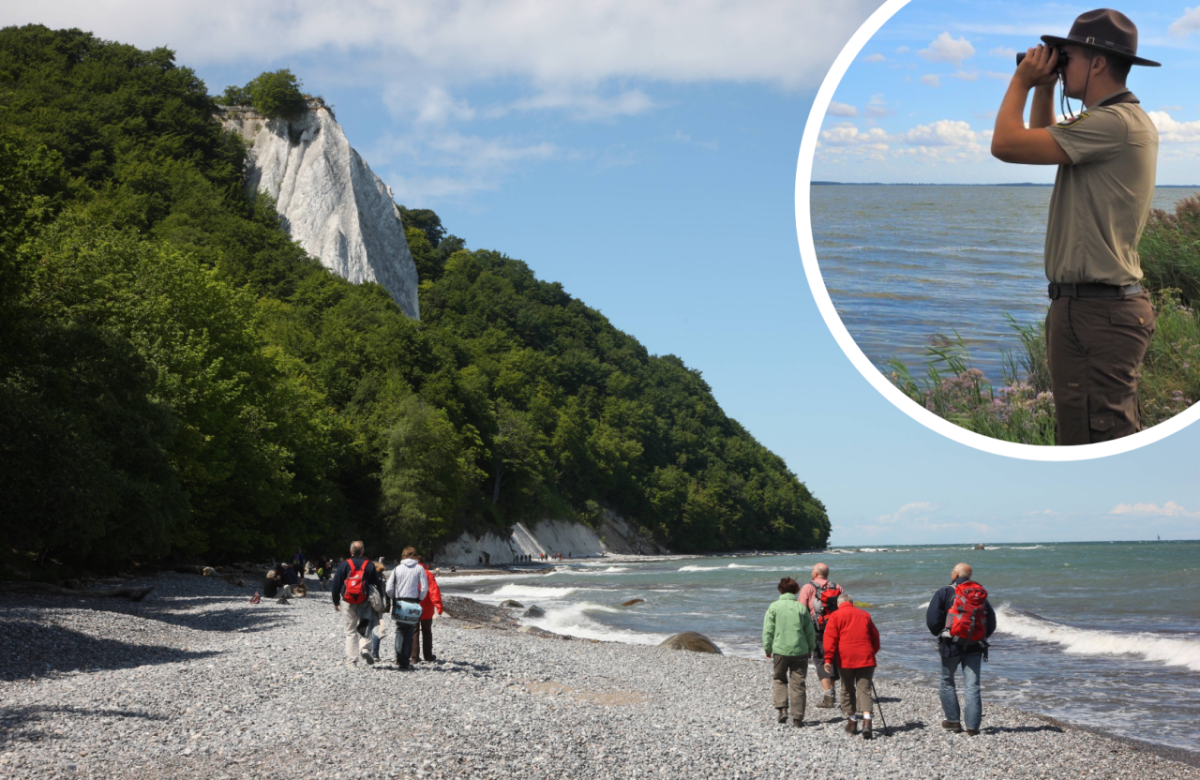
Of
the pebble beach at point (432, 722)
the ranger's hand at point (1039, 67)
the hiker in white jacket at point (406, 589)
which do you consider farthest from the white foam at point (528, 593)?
the ranger's hand at point (1039, 67)

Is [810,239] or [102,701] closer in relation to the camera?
[810,239]

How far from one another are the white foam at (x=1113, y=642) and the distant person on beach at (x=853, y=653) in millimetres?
11818

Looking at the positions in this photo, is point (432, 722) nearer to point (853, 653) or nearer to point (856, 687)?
point (853, 653)

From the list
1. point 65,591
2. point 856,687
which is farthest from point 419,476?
point 856,687

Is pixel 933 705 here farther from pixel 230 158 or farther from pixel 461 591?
pixel 230 158

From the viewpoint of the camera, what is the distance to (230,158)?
290 feet

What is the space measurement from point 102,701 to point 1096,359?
11.3 metres

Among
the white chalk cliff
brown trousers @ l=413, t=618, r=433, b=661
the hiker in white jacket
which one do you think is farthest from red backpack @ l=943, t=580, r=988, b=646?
the white chalk cliff

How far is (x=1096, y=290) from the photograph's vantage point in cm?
253

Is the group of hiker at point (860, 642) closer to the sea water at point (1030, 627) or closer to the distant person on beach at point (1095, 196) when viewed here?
the sea water at point (1030, 627)

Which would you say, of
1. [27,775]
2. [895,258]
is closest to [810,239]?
[895,258]

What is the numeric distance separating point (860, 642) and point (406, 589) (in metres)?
6.49

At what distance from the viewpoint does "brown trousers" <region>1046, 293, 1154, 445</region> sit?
251 cm

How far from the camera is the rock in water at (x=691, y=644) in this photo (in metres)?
21.2
